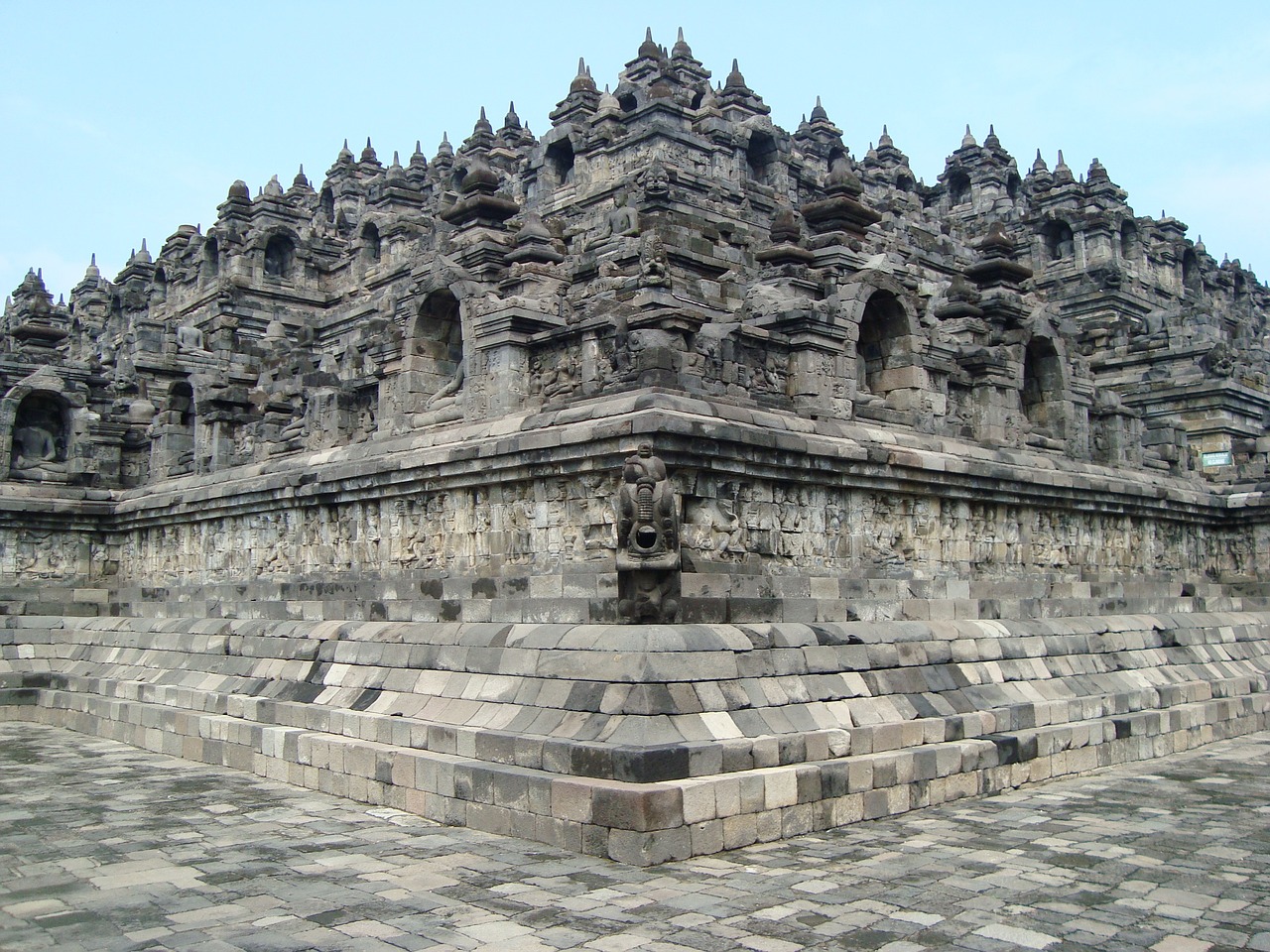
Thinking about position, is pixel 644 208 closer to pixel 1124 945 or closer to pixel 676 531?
pixel 676 531

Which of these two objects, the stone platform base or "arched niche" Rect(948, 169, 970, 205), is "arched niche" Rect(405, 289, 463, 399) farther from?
"arched niche" Rect(948, 169, 970, 205)

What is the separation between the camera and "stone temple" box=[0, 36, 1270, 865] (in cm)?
1020

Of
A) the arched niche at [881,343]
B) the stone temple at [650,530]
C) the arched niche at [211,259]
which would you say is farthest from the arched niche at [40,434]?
the arched niche at [881,343]

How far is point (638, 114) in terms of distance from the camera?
2212 centimetres

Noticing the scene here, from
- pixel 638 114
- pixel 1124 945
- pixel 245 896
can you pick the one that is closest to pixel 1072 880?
pixel 1124 945

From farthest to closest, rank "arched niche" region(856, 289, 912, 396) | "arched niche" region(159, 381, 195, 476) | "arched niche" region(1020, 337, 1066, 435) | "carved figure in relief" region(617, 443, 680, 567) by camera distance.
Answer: "arched niche" region(159, 381, 195, 476) < "arched niche" region(1020, 337, 1066, 435) < "arched niche" region(856, 289, 912, 396) < "carved figure in relief" region(617, 443, 680, 567)

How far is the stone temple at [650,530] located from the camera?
33.4 feet

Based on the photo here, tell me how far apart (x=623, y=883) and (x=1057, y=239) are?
3621cm

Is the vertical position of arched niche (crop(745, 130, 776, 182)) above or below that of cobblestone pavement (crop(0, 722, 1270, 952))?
above

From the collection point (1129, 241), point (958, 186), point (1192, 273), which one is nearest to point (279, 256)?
point (958, 186)

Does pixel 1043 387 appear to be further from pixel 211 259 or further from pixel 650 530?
pixel 211 259

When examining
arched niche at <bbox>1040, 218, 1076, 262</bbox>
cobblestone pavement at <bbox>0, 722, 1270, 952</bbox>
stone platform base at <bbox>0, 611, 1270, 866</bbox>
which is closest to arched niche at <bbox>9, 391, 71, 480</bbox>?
stone platform base at <bbox>0, 611, 1270, 866</bbox>

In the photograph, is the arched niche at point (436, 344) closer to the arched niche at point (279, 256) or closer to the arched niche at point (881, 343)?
the arched niche at point (881, 343)

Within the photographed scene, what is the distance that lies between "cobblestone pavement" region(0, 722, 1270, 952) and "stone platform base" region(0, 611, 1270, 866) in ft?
1.14
